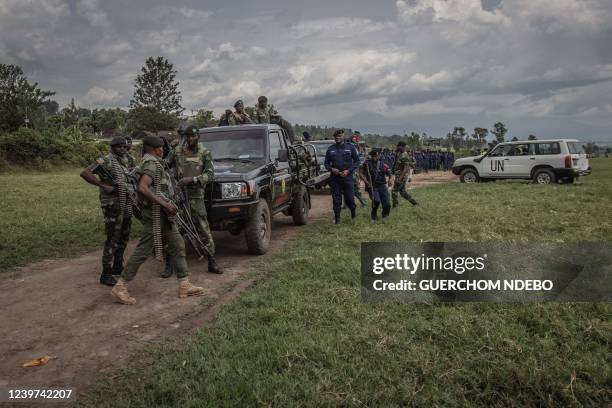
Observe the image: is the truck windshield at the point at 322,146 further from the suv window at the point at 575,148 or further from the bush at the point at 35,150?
the bush at the point at 35,150

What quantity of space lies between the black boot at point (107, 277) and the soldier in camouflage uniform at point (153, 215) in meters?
0.60

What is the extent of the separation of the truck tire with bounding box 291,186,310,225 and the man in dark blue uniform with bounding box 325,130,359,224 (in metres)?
0.66

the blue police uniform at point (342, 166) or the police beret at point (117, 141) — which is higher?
the police beret at point (117, 141)

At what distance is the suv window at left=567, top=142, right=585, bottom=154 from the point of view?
1539 cm

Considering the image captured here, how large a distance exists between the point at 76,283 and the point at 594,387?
5.24 m

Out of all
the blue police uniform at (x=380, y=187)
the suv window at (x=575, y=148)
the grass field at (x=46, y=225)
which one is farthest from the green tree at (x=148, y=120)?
the blue police uniform at (x=380, y=187)

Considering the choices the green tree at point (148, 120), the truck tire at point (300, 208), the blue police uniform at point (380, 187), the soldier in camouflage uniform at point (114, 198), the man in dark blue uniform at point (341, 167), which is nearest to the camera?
the soldier in camouflage uniform at point (114, 198)

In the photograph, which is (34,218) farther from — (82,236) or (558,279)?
(558,279)

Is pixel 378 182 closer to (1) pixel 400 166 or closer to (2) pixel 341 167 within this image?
(2) pixel 341 167

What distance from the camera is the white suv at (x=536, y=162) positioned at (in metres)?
15.3

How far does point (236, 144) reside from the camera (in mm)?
7027

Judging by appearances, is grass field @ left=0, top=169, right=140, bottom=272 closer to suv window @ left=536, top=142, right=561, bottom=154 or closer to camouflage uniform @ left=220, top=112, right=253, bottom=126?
camouflage uniform @ left=220, top=112, right=253, bottom=126

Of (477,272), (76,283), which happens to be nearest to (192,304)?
(76,283)

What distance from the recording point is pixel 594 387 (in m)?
2.72
